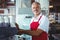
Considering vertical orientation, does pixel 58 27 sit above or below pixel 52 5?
below

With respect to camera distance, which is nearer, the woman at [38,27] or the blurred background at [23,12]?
the woman at [38,27]

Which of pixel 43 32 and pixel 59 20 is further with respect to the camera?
pixel 59 20

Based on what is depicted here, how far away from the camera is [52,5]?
5289mm

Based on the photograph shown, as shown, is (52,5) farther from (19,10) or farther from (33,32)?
(33,32)

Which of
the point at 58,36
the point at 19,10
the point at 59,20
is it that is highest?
the point at 19,10

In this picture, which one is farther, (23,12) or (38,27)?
(23,12)

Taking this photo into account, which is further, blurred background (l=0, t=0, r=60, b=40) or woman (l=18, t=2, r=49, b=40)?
blurred background (l=0, t=0, r=60, b=40)

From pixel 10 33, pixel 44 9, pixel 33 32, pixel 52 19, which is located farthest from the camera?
pixel 52 19

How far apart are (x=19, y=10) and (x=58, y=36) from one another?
5.05 feet

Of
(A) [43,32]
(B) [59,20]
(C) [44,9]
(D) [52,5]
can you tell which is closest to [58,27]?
(B) [59,20]

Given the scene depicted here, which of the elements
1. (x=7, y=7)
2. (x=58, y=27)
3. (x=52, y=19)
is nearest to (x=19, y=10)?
(x=7, y=7)

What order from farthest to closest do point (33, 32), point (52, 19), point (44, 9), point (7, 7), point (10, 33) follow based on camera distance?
point (52, 19), point (7, 7), point (44, 9), point (33, 32), point (10, 33)

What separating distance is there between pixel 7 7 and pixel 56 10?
60.9 inches

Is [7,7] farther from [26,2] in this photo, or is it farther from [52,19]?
[52,19]
